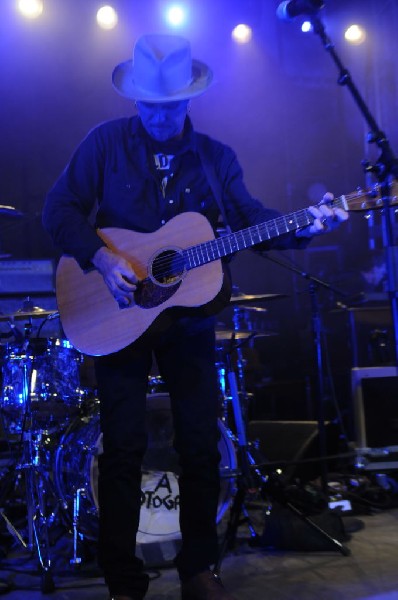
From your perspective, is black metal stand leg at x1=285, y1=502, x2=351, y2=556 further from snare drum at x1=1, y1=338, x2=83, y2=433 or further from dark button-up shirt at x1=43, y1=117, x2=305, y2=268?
dark button-up shirt at x1=43, y1=117, x2=305, y2=268

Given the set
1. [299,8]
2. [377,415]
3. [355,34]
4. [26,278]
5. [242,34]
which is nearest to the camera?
[299,8]

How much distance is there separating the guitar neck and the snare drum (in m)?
1.45

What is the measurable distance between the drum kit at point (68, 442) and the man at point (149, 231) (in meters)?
0.93

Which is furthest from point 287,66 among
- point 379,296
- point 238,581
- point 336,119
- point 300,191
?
point 238,581

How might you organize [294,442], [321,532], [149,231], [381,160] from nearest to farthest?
[149,231], [381,160], [321,532], [294,442]

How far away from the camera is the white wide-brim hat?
2.62 m

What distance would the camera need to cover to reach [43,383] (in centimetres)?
381

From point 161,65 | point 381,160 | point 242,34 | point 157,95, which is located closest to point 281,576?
point 381,160

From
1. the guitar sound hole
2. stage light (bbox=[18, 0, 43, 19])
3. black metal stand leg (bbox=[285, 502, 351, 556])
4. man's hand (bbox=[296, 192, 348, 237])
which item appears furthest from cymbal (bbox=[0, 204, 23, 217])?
stage light (bbox=[18, 0, 43, 19])

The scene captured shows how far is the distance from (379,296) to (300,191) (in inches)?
127

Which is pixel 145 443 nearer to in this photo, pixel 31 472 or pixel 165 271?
pixel 165 271

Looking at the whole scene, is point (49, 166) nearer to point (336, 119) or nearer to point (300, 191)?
point (300, 191)

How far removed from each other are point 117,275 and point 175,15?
21.5 ft

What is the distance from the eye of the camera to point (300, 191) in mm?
9078
